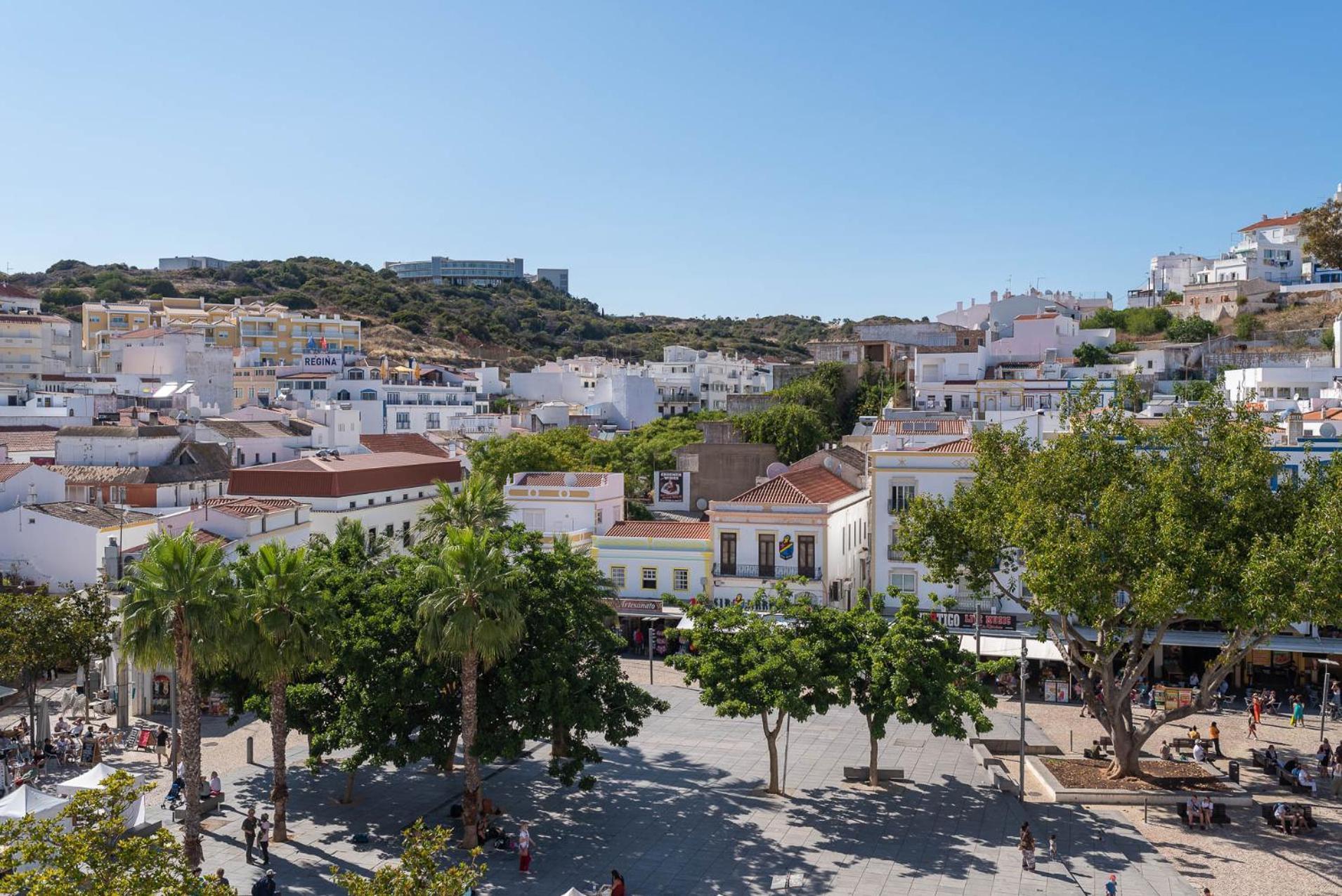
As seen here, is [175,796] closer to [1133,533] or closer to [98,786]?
[98,786]

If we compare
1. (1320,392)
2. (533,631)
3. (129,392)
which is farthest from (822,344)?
(533,631)

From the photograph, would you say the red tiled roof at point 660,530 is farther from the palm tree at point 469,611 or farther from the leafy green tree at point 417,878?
the leafy green tree at point 417,878

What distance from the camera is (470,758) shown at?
23.9 metres

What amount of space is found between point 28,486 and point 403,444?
1009 inches

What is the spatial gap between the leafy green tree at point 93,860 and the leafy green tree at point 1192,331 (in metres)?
94.6

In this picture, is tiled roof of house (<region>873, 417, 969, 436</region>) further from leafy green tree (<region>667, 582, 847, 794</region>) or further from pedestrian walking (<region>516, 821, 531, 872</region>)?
pedestrian walking (<region>516, 821, 531, 872</region>)

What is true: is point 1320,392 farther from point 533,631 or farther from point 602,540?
point 533,631

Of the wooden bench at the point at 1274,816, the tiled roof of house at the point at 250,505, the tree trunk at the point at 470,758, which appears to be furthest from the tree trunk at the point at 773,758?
the tiled roof of house at the point at 250,505

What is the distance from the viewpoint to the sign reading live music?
128 feet

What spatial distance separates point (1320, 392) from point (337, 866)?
58.7 meters

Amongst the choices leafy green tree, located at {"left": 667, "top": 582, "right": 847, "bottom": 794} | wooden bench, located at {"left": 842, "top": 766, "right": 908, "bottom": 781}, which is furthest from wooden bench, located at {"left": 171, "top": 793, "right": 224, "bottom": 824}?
wooden bench, located at {"left": 842, "top": 766, "right": 908, "bottom": 781}

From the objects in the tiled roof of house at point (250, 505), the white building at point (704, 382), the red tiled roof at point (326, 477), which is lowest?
the tiled roof of house at point (250, 505)

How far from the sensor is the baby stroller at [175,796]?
25541mm

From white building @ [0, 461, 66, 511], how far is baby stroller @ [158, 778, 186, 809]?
23103mm
